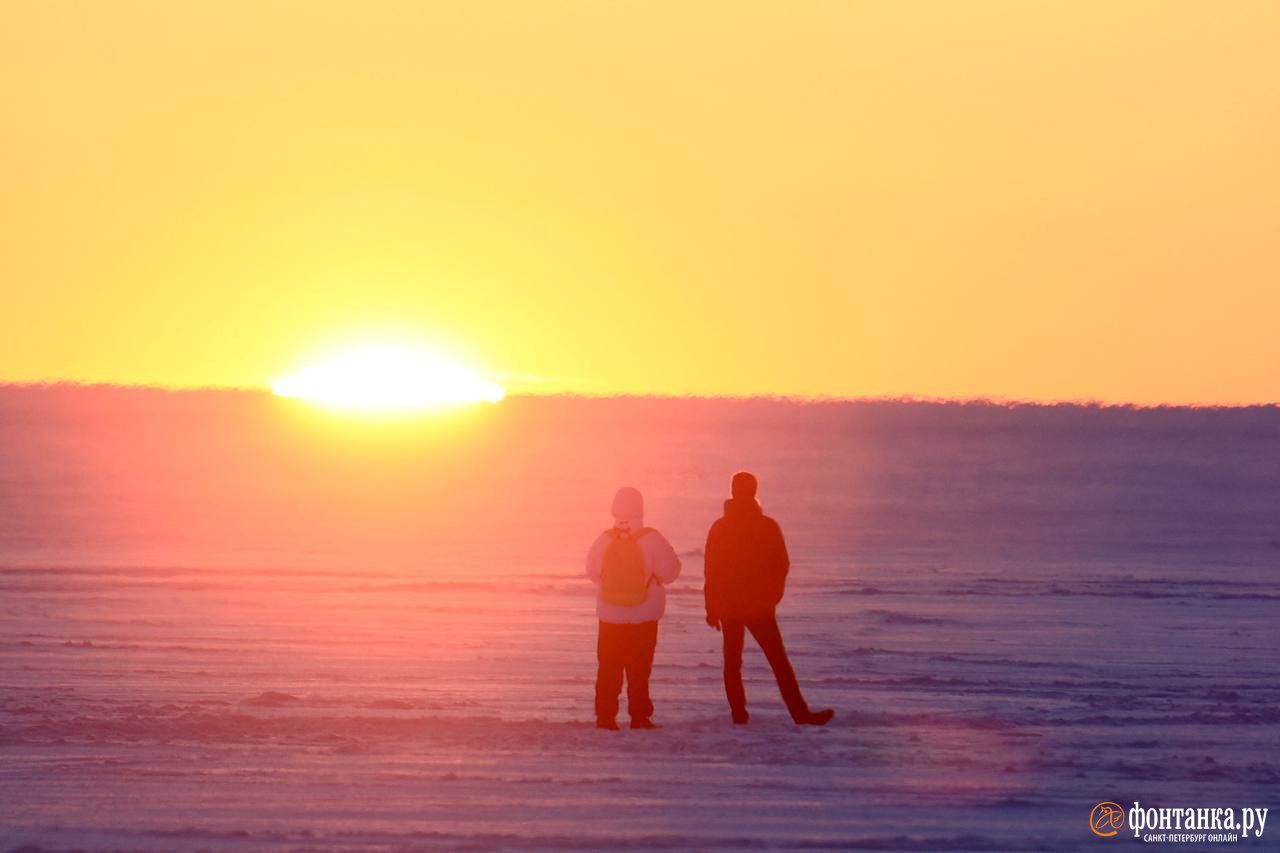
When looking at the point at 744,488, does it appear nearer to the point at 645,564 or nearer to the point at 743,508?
the point at 743,508

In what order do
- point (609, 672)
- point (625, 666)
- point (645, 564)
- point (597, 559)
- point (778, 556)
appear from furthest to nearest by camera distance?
point (778, 556) → point (597, 559) → point (645, 564) → point (625, 666) → point (609, 672)

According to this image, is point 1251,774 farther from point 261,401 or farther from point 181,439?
point 261,401

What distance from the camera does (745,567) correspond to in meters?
13.0

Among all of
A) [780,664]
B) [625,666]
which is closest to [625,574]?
[625,666]

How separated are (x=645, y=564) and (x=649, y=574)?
3.0 inches

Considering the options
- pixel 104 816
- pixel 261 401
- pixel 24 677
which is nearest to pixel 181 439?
pixel 261 401

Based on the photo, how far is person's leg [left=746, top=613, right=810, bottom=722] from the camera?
12.6 m

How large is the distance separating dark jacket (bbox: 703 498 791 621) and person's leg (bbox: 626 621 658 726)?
486 mm

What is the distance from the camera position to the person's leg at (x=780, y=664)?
495 inches

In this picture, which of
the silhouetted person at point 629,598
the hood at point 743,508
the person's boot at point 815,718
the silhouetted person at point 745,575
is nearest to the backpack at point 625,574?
the silhouetted person at point 629,598

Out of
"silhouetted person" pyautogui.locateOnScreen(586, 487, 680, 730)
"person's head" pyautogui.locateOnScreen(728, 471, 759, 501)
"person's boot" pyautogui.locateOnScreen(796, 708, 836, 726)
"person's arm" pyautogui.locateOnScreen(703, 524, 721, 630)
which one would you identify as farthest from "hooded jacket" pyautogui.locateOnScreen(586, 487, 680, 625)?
"person's boot" pyautogui.locateOnScreen(796, 708, 836, 726)

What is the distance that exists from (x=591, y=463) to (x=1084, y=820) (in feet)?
194

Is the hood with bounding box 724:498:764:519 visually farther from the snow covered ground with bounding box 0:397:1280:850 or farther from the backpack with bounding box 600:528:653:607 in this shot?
the snow covered ground with bounding box 0:397:1280:850

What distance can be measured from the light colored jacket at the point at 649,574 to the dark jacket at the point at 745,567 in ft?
0.92
